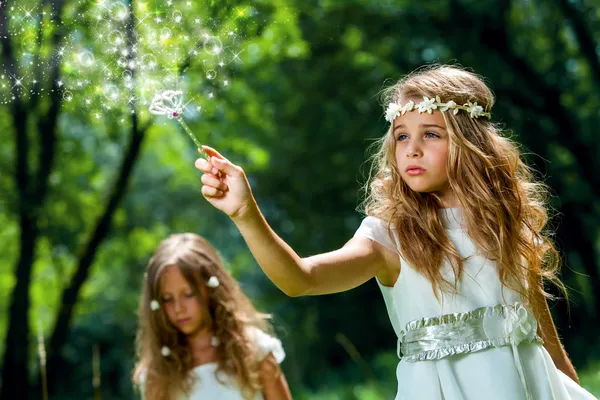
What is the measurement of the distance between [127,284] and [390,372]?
232 inches

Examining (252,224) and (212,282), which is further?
(212,282)

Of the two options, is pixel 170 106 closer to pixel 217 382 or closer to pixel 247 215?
pixel 247 215

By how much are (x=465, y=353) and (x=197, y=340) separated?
70.0 inches

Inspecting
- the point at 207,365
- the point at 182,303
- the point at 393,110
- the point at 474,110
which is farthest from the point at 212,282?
Result: the point at 474,110

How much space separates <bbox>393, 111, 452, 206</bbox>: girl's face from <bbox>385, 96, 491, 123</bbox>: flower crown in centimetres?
2

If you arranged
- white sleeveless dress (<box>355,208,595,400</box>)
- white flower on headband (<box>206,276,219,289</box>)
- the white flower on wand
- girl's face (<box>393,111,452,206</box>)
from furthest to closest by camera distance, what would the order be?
white flower on headband (<box>206,276,219,289</box>) < girl's face (<box>393,111,452,206</box>) < white sleeveless dress (<box>355,208,595,400</box>) < the white flower on wand

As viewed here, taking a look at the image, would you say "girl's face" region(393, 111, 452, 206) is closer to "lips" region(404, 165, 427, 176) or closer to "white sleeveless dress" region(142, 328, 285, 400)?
"lips" region(404, 165, 427, 176)

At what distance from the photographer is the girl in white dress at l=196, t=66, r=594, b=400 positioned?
2.22 m

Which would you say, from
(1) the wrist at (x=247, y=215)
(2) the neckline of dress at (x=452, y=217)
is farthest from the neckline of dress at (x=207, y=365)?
(1) the wrist at (x=247, y=215)

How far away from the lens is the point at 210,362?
3.70 m

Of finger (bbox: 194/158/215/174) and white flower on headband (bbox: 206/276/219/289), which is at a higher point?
white flower on headband (bbox: 206/276/219/289)

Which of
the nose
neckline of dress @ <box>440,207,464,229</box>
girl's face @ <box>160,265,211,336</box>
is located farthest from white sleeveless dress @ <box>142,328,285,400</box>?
the nose

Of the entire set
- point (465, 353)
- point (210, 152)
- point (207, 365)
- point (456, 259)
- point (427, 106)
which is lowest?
point (465, 353)

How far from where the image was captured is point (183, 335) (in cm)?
374
